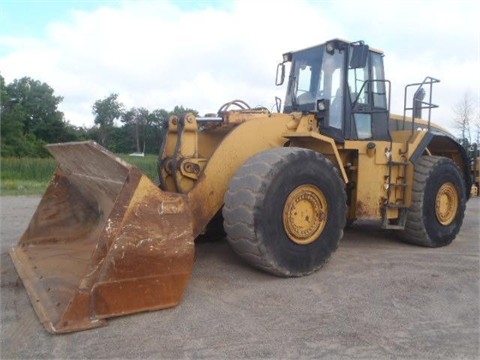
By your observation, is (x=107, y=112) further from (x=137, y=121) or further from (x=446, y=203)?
(x=446, y=203)

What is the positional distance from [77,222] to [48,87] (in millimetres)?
55816

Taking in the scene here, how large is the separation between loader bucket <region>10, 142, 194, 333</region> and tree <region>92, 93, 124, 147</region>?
5536 cm

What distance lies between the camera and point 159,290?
3.84m

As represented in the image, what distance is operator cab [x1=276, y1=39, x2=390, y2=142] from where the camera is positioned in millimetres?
5816

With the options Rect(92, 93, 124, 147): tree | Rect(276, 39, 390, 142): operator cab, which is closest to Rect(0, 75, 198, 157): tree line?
Rect(92, 93, 124, 147): tree

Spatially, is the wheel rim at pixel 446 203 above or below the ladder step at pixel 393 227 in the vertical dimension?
above

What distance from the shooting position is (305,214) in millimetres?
4922

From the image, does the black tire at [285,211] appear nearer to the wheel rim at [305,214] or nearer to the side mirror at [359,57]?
the wheel rim at [305,214]

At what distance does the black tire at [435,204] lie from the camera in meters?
6.34

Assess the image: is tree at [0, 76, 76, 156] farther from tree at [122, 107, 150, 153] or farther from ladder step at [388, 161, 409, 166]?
ladder step at [388, 161, 409, 166]

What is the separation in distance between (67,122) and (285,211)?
53.8 meters

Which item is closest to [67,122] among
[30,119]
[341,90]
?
[30,119]

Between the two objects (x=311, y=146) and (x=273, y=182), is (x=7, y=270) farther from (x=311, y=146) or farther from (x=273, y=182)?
(x=311, y=146)

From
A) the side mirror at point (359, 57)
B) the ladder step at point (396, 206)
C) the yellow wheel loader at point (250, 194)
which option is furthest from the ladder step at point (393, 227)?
the side mirror at point (359, 57)
